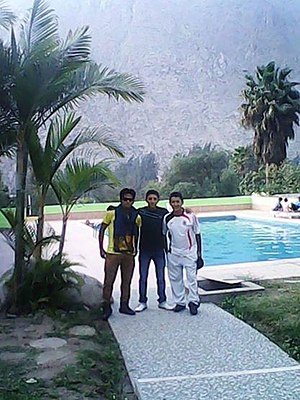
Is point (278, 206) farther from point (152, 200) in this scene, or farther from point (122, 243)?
point (122, 243)

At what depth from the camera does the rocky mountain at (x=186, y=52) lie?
41.3m

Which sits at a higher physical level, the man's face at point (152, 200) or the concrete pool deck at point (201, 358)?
the man's face at point (152, 200)

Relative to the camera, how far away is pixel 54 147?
19.5ft

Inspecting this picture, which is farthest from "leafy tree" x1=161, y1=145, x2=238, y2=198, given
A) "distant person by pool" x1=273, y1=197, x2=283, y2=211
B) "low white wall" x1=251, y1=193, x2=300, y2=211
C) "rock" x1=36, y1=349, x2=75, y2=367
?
"rock" x1=36, y1=349, x2=75, y2=367

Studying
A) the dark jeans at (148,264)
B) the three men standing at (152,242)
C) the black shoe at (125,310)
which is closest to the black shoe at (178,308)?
the three men standing at (152,242)

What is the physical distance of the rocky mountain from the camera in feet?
136

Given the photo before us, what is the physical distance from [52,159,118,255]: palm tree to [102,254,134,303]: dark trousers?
67 cm

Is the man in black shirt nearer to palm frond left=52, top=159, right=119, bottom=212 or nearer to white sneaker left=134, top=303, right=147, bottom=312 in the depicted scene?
white sneaker left=134, top=303, right=147, bottom=312

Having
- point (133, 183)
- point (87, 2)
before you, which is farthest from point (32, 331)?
point (87, 2)

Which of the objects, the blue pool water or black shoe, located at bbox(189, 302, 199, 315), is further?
the blue pool water

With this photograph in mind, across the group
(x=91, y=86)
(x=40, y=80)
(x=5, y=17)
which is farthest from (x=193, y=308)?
(x=5, y=17)

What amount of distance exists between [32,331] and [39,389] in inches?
58.1

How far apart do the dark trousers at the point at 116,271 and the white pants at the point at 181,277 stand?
0.42 metres

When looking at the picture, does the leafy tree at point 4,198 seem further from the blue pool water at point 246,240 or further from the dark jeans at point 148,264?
the blue pool water at point 246,240
